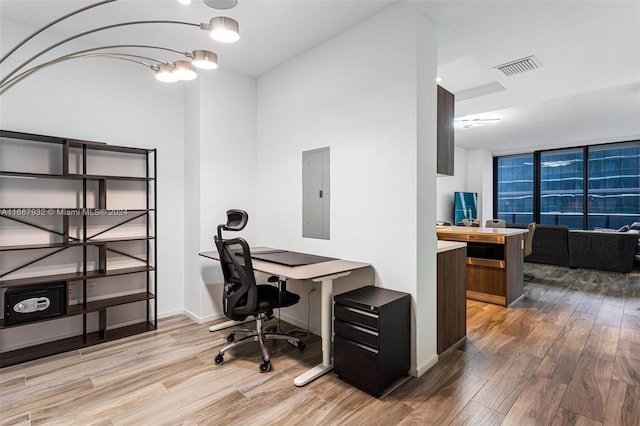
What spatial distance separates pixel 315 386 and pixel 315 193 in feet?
5.70

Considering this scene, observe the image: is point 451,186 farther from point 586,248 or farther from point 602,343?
point 602,343

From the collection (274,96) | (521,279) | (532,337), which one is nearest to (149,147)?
(274,96)

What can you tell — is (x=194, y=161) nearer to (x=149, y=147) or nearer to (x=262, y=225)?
(x=149, y=147)

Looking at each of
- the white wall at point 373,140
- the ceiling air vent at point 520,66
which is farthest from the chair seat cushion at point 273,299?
the ceiling air vent at point 520,66

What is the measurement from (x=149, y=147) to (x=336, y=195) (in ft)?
7.25

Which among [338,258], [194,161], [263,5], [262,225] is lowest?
[338,258]

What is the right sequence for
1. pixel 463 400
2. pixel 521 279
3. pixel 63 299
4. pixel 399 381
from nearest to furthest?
pixel 463 400 → pixel 399 381 → pixel 63 299 → pixel 521 279

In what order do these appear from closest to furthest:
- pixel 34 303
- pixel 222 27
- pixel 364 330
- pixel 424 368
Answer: pixel 222 27 < pixel 364 330 < pixel 424 368 < pixel 34 303

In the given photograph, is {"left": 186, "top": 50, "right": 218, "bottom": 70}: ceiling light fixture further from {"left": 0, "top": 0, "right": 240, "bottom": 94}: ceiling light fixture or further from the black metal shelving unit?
the black metal shelving unit

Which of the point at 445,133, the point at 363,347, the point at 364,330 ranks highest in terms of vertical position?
the point at 445,133

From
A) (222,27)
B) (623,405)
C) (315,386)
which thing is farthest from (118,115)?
(623,405)

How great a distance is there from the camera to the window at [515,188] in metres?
8.73

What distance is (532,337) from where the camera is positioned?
3.19 metres

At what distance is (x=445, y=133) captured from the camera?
2.89m
